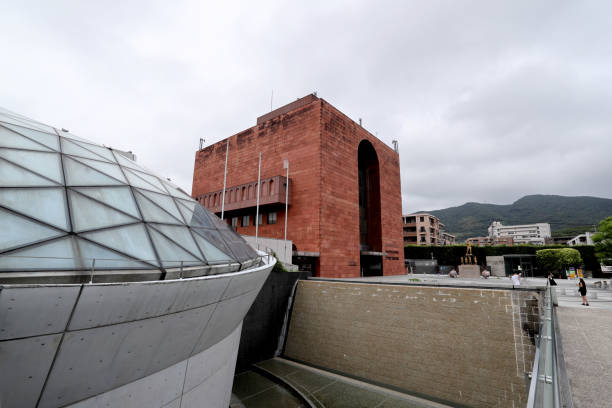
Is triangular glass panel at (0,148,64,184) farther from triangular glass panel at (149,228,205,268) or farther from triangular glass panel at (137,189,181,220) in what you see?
triangular glass panel at (149,228,205,268)

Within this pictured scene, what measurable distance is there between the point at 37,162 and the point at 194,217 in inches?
135

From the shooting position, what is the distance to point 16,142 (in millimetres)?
5961

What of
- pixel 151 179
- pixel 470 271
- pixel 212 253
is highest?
pixel 151 179

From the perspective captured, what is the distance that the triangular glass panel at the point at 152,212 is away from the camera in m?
6.15

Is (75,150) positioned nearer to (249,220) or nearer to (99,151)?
(99,151)

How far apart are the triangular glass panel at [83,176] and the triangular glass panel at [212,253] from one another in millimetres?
2357

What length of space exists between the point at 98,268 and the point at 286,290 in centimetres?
1540

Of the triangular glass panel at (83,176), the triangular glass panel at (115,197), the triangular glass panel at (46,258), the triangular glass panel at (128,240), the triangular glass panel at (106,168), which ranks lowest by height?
the triangular glass panel at (46,258)

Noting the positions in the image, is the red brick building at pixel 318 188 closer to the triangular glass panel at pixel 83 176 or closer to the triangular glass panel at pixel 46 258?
the triangular glass panel at pixel 83 176

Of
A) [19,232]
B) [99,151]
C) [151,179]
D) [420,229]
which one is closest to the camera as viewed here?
[19,232]

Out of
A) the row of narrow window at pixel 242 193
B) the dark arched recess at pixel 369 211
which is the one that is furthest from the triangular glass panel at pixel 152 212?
the dark arched recess at pixel 369 211

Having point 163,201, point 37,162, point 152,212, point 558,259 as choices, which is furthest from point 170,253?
point 558,259

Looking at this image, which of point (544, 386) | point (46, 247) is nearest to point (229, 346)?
point (46, 247)

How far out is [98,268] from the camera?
164 inches
